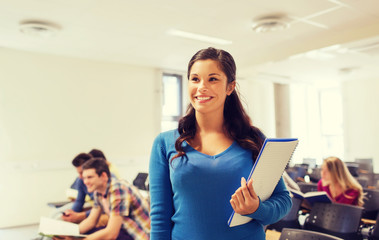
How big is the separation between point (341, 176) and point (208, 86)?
10.5 feet

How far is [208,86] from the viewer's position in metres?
1.12

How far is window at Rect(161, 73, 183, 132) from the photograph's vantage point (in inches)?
326

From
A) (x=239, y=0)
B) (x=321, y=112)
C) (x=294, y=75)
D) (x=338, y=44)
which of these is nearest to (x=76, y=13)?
(x=239, y=0)

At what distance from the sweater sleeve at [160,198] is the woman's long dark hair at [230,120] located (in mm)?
86

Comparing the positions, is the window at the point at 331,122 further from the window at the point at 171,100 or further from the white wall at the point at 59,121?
the white wall at the point at 59,121

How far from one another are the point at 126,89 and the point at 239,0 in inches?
160

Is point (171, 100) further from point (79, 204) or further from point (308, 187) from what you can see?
point (79, 204)

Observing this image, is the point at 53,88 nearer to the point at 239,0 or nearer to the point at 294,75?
the point at 239,0

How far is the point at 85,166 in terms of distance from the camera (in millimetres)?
2984

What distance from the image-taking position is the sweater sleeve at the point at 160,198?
115 cm

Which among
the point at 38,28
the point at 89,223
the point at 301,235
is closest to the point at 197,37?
the point at 38,28

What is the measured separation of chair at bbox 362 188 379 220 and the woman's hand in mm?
3328

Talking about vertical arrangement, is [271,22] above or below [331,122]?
above

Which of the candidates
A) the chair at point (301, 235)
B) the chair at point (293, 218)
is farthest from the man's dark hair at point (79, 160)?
the chair at point (301, 235)
